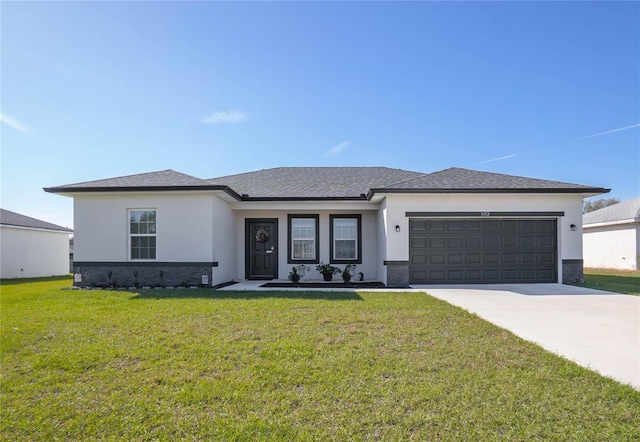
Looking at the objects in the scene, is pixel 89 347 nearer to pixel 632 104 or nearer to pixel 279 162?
pixel 279 162

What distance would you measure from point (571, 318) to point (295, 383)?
5.62 meters

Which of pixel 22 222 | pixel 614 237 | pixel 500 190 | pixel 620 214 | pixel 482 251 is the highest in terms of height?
pixel 500 190

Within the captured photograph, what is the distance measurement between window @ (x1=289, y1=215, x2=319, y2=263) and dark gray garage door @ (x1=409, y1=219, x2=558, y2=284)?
3.76m

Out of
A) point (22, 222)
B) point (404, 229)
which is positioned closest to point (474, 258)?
point (404, 229)

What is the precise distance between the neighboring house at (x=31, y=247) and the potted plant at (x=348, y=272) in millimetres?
17307

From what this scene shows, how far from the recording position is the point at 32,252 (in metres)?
17.2

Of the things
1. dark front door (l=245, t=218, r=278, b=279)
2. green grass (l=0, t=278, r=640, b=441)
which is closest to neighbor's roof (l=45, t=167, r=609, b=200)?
dark front door (l=245, t=218, r=278, b=279)

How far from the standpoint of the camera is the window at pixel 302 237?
40.2 ft

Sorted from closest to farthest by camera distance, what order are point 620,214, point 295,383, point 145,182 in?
point 295,383 → point 145,182 → point 620,214

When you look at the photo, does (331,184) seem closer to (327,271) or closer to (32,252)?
(327,271)

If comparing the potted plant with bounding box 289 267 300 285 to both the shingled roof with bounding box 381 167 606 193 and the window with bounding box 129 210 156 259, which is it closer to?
the shingled roof with bounding box 381 167 606 193

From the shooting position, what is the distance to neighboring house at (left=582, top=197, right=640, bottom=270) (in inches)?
675

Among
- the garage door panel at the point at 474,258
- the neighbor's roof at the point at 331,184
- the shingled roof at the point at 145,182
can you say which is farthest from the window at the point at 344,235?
the shingled roof at the point at 145,182

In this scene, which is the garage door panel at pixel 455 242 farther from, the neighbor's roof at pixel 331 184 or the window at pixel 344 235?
the window at pixel 344 235
